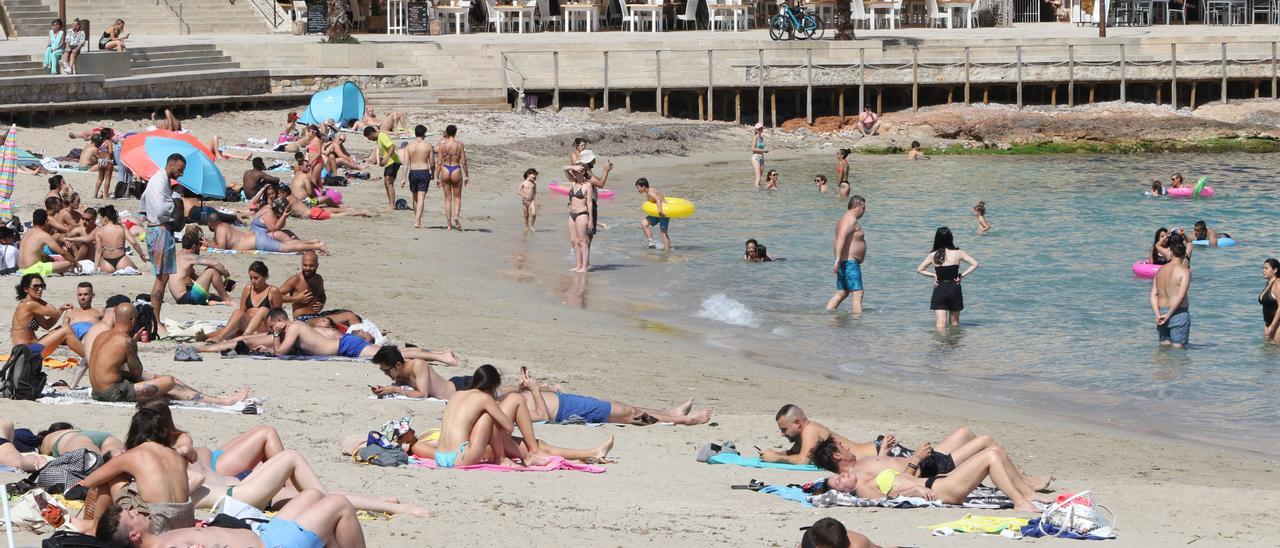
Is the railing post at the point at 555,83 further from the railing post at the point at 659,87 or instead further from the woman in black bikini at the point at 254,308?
the woman in black bikini at the point at 254,308

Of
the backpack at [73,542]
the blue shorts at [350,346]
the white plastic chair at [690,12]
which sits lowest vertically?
the blue shorts at [350,346]

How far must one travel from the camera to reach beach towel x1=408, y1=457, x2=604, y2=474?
8727 millimetres

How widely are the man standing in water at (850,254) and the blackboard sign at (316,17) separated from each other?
23.7m

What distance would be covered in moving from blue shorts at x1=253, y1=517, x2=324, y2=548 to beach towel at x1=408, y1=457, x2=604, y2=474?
2189mm

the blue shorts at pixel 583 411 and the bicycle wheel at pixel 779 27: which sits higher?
the bicycle wheel at pixel 779 27

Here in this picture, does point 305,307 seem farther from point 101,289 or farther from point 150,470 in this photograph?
point 150,470

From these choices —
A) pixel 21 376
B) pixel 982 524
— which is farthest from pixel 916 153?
pixel 982 524

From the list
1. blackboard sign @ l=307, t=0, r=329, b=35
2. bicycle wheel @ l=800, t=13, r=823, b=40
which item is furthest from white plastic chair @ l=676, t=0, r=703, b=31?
blackboard sign @ l=307, t=0, r=329, b=35

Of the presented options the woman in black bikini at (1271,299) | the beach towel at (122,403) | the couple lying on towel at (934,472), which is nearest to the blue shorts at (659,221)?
the woman in black bikini at (1271,299)

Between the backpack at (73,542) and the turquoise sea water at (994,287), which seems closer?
the backpack at (73,542)

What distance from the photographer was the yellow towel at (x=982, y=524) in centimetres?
779

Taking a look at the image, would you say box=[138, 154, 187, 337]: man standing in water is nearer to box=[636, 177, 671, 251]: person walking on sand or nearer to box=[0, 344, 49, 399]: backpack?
box=[0, 344, 49, 399]: backpack

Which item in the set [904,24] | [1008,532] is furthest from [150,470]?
[904,24]

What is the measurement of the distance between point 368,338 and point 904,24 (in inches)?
1305
